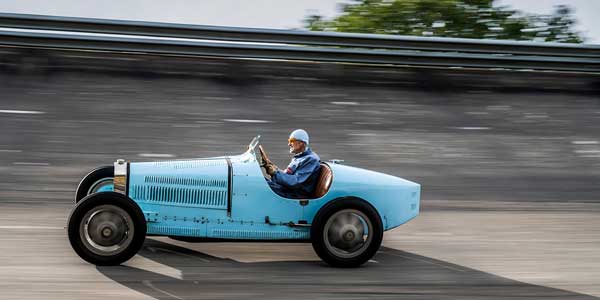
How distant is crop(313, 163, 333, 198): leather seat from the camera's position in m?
7.57

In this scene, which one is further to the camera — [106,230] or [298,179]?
[298,179]

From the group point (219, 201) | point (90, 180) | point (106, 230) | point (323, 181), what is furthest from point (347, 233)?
point (90, 180)

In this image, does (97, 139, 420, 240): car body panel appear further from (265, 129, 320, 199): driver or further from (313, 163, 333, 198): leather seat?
(265, 129, 320, 199): driver

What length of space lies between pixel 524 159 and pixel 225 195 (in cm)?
605

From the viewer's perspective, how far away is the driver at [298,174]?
756 centimetres

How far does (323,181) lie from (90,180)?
2.13m

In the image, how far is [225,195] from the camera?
23.9 ft

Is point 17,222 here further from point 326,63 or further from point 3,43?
point 326,63

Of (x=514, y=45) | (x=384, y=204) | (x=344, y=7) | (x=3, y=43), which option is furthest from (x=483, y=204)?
(x=344, y=7)

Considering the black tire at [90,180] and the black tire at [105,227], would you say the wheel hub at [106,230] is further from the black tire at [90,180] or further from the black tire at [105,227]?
the black tire at [90,180]

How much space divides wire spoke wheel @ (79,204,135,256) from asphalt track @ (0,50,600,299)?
8.3 inches

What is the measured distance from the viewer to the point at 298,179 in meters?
7.59

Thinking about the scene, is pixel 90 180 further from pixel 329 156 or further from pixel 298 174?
pixel 329 156

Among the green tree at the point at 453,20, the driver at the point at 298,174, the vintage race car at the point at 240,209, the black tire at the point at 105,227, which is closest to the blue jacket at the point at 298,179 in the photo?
the driver at the point at 298,174
